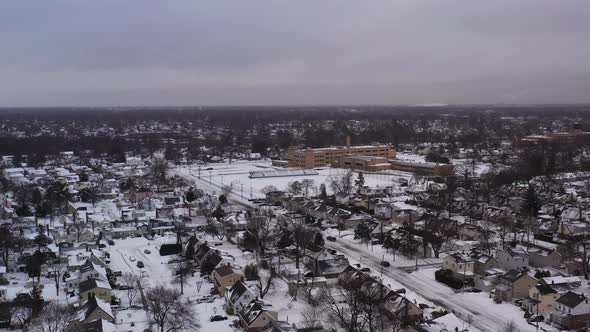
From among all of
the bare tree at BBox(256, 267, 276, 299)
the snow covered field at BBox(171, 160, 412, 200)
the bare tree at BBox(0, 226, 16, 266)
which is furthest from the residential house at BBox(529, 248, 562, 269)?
the bare tree at BBox(0, 226, 16, 266)

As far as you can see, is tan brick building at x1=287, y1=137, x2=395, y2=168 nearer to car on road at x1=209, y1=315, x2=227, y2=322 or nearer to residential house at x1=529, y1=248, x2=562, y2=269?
residential house at x1=529, y1=248, x2=562, y2=269

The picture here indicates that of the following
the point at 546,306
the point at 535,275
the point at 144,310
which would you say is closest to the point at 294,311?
the point at 144,310

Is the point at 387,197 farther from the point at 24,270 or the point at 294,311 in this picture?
the point at 24,270

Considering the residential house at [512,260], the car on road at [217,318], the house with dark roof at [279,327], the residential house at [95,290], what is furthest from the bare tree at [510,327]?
the residential house at [95,290]

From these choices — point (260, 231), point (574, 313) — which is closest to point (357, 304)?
point (574, 313)

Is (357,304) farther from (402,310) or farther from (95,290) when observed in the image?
(95,290)

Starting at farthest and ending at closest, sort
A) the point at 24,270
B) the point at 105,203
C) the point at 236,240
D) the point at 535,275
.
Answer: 1. the point at 105,203
2. the point at 236,240
3. the point at 24,270
4. the point at 535,275
